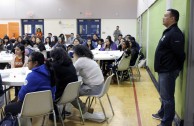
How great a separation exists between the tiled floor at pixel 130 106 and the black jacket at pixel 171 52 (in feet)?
3.38

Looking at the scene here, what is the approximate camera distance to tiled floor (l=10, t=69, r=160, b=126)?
4094 millimetres

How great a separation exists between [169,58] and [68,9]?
1390 cm

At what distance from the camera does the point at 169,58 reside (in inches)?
134

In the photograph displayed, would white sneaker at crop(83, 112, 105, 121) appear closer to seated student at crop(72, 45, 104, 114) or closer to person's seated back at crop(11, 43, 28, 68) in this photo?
seated student at crop(72, 45, 104, 114)

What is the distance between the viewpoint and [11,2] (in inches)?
661

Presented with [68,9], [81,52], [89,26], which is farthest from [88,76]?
[68,9]

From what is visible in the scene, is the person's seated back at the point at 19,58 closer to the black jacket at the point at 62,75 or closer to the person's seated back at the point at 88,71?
the person's seated back at the point at 88,71

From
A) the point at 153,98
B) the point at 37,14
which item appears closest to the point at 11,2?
the point at 37,14

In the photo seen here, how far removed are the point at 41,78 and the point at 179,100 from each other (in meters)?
1.96

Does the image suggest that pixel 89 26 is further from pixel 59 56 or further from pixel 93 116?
pixel 59 56

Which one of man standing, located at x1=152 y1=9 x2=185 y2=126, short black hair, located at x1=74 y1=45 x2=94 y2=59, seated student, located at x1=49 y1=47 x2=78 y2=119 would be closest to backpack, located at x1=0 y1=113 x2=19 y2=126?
seated student, located at x1=49 y1=47 x2=78 y2=119

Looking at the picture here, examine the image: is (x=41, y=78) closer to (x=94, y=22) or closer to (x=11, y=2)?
(x=94, y=22)

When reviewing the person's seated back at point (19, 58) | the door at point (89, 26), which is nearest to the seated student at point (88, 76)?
the person's seated back at point (19, 58)

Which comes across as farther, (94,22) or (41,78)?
(94,22)
